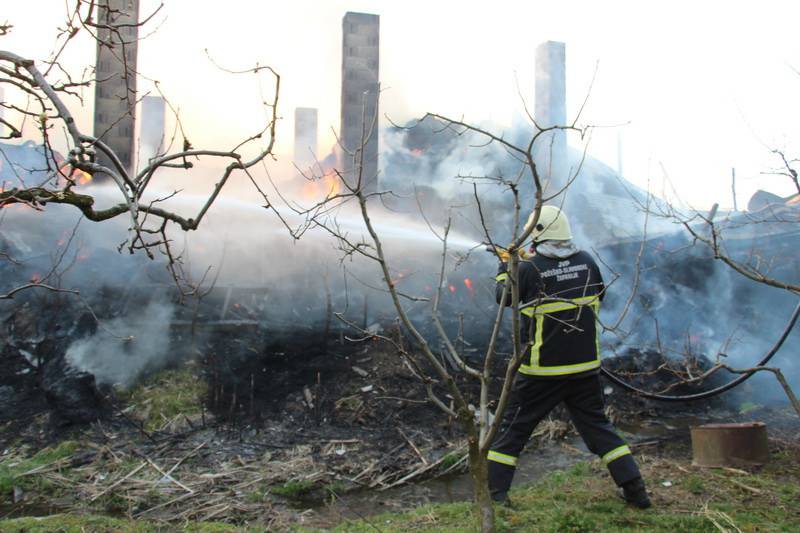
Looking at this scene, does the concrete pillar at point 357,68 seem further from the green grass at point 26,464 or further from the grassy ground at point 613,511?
the grassy ground at point 613,511

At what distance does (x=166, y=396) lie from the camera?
6.85 m

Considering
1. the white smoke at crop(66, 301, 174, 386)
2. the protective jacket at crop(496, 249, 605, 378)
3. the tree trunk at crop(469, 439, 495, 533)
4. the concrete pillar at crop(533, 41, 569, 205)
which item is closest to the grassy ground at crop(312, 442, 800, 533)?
the tree trunk at crop(469, 439, 495, 533)

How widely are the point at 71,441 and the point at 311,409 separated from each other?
243 cm

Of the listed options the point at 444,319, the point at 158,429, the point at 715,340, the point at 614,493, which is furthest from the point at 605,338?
the point at 158,429

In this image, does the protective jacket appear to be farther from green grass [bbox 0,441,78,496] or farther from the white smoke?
the white smoke

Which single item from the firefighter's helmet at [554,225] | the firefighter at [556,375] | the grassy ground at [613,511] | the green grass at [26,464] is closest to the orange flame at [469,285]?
the grassy ground at [613,511]

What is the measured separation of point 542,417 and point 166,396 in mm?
4661

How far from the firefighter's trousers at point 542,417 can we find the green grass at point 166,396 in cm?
407

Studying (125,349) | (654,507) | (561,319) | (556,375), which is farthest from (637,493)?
(125,349)

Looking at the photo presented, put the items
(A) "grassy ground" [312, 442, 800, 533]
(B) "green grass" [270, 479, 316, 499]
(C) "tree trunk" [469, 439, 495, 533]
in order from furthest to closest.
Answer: (B) "green grass" [270, 479, 316, 499]
(A) "grassy ground" [312, 442, 800, 533]
(C) "tree trunk" [469, 439, 495, 533]

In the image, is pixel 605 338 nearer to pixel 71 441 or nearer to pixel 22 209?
pixel 71 441

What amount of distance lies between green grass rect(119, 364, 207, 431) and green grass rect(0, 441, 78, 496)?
78 centimetres

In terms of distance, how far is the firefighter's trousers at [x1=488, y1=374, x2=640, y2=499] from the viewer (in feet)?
12.6

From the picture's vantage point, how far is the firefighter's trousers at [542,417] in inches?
151
